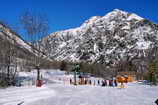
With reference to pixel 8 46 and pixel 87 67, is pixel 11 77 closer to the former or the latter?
pixel 8 46

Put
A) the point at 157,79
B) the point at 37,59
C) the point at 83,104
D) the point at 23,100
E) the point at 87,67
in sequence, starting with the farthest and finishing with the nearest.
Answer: the point at 87,67
the point at 157,79
the point at 37,59
the point at 23,100
the point at 83,104

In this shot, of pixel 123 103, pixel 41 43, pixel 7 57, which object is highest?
pixel 41 43

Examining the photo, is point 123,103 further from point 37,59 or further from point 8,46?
point 37,59

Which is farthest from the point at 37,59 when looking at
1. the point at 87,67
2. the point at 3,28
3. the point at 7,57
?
the point at 87,67

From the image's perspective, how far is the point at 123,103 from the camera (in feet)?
64.7

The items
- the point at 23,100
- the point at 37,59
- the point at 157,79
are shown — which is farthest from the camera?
the point at 157,79

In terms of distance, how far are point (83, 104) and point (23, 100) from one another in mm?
5005

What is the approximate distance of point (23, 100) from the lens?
67.9 ft

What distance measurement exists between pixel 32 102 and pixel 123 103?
23.4ft

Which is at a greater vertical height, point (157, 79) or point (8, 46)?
point (8, 46)

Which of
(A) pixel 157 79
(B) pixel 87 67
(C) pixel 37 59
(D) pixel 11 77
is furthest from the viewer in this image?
(B) pixel 87 67

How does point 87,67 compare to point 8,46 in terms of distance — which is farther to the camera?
point 87,67

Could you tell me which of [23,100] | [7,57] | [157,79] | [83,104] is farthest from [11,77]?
[157,79]

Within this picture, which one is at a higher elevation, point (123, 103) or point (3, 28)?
point (3, 28)
